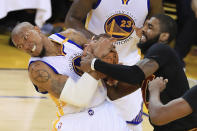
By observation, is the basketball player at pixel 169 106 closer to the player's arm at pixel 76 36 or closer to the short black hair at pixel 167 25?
the short black hair at pixel 167 25

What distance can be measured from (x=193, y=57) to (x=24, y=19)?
373cm

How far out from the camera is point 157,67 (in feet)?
9.71

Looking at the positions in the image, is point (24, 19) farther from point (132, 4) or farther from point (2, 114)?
point (132, 4)

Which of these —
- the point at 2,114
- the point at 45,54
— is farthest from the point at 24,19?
the point at 45,54

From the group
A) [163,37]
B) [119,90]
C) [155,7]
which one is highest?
[163,37]

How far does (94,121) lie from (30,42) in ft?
2.67

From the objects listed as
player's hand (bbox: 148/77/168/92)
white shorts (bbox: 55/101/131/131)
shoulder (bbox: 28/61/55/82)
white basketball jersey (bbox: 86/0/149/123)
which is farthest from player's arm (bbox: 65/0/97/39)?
player's hand (bbox: 148/77/168/92)

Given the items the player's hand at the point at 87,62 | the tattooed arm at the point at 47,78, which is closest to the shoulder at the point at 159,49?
the player's hand at the point at 87,62

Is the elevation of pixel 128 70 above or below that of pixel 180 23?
above

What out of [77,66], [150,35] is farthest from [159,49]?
[77,66]

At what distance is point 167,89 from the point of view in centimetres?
305

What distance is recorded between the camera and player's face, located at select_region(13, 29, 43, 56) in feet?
10.5

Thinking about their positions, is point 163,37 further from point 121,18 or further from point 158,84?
point 121,18

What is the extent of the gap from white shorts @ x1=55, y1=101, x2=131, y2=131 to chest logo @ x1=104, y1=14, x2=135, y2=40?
0.95 metres
